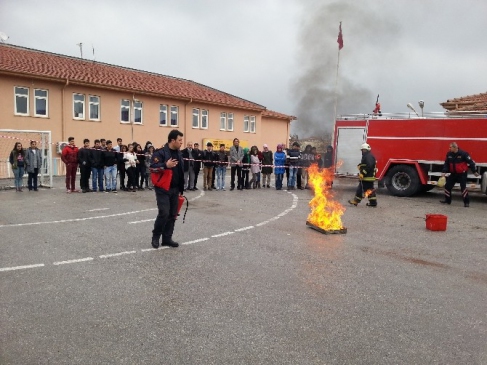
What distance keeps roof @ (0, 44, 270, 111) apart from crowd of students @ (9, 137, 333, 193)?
9.01 m

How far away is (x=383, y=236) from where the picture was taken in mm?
7738

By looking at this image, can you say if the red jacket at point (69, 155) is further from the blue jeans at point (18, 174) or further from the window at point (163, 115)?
the window at point (163, 115)

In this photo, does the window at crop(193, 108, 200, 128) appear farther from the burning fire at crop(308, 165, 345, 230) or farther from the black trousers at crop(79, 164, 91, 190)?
the burning fire at crop(308, 165, 345, 230)

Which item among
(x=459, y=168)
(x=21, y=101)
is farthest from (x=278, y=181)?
(x=21, y=101)

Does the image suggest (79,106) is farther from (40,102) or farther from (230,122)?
(230,122)

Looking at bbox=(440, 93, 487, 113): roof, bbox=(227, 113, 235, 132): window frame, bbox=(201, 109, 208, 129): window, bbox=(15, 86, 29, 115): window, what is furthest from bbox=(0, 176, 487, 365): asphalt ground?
bbox=(227, 113, 235, 132): window frame

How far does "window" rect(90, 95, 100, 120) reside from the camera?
23856mm

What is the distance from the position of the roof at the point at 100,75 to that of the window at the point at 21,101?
3.03ft

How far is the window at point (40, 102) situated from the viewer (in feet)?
70.3

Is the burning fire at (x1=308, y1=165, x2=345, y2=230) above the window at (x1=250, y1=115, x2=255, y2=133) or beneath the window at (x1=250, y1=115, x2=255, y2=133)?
beneath

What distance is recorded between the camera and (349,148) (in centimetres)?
1577

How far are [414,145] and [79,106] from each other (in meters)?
18.1

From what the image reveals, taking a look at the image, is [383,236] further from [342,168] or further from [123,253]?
[342,168]

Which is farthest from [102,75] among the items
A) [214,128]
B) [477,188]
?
[477,188]
